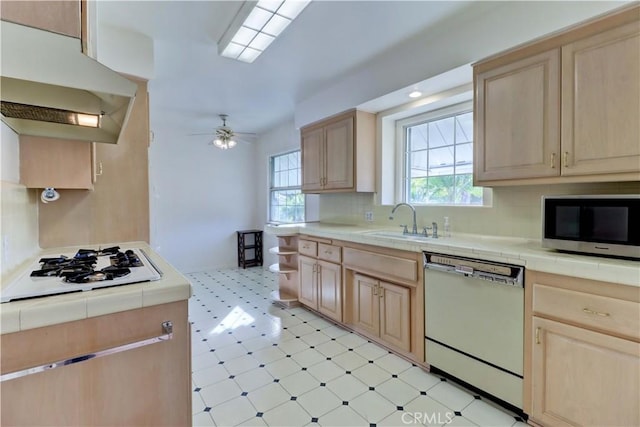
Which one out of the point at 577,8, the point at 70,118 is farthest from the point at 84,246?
the point at 577,8

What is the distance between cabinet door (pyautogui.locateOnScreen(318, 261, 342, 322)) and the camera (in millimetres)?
2902

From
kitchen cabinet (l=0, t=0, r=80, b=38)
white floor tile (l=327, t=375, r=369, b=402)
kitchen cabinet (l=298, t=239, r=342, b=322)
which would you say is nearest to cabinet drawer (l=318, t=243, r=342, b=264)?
kitchen cabinet (l=298, t=239, r=342, b=322)

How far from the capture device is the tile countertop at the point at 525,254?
4.47 ft

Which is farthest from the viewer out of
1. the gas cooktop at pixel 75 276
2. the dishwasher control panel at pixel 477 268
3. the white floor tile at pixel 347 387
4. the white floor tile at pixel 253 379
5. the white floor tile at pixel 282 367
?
the white floor tile at pixel 282 367

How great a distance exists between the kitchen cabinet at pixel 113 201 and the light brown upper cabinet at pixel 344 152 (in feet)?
5.93

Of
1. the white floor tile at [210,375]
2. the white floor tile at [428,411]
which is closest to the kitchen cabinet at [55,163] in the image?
the white floor tile at [210,375]

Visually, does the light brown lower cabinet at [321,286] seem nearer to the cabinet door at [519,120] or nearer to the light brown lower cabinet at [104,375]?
the cabinet door at [519,120]

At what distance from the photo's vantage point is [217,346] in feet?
8.56

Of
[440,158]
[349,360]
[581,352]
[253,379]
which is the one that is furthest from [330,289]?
[581,352]

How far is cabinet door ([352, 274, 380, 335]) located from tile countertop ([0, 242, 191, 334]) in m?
1.68

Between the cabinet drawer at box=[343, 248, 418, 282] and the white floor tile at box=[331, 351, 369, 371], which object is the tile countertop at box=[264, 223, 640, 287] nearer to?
the cabinet drawer at box=[343, 248, 418, 282]

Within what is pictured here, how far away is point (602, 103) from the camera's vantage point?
5.16 feet

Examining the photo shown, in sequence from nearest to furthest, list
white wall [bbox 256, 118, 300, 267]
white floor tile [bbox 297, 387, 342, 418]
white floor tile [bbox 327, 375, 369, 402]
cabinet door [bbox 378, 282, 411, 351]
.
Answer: white floor tile [bbox 297, 387, 342, 418]
white floor tile [bbox 327, 375, 369, 402]
cabinet door [bbox 378, 282, 411, 351]
white wall [bbox 256, 118, 300, 267]

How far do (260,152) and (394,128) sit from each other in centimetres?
314
